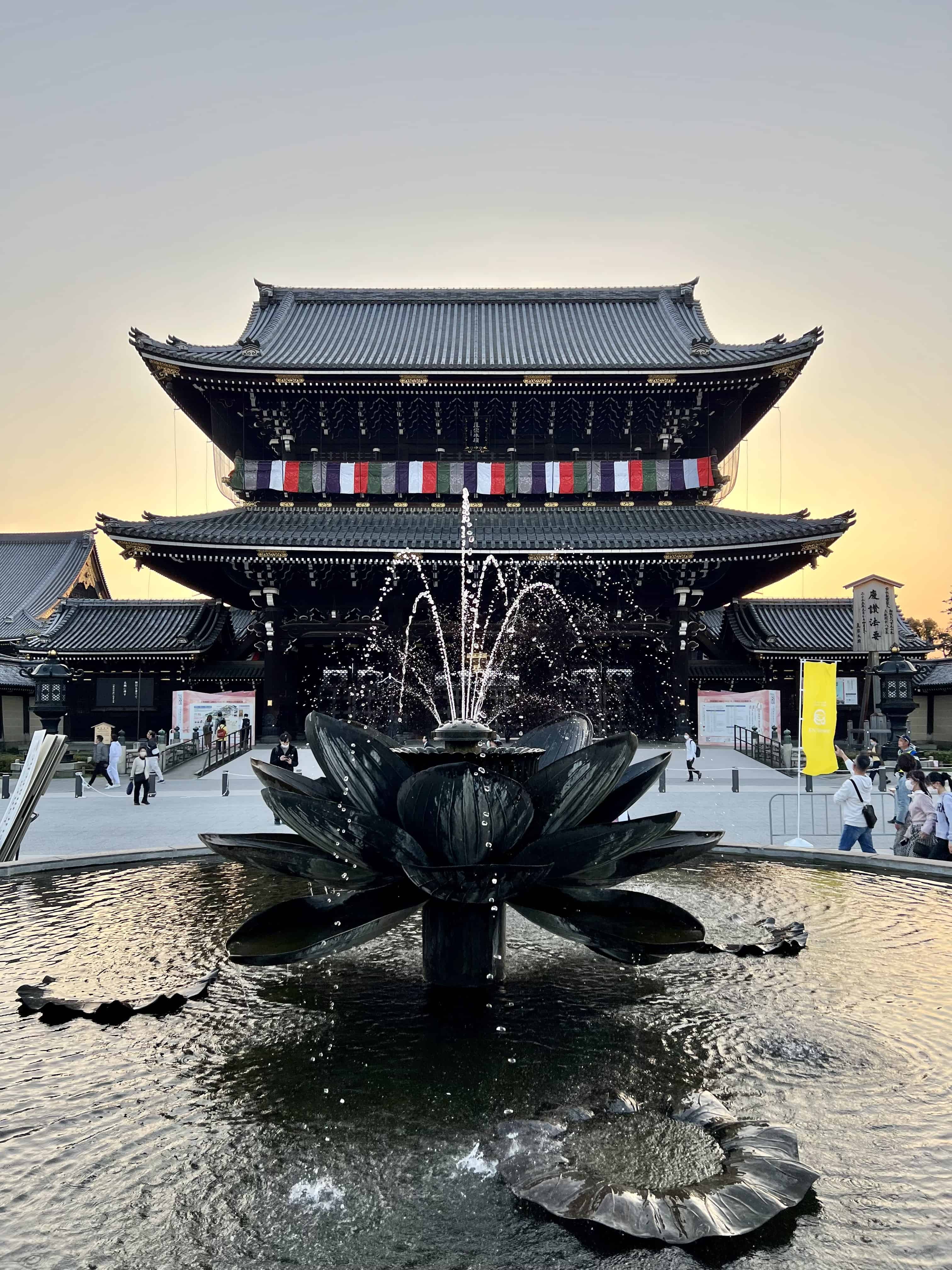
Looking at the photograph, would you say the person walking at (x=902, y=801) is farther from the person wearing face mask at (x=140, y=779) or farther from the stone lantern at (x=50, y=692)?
the stone lantern at (x=50, y=692)

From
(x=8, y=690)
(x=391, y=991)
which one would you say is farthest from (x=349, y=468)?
(x=391, y=991)

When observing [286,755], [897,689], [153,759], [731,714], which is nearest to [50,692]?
[153,759]

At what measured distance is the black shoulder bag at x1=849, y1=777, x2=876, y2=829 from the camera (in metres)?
9.41

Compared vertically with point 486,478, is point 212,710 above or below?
below

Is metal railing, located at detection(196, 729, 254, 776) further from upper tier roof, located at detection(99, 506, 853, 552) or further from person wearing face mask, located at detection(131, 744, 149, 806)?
upper tier roof, located at detection(99, 506, 853, 552)

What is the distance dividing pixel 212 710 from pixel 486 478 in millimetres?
10551

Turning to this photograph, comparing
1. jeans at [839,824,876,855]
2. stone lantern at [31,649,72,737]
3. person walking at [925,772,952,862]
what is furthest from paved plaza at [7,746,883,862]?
person walking at [925,772,952,862]

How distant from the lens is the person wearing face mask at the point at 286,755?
48.0 feet

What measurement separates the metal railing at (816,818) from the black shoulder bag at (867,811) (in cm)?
114

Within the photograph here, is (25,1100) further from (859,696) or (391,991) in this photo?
(859,696)

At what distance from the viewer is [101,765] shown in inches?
765

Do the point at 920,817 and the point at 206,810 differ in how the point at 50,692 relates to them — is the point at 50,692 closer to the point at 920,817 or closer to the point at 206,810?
the point at 206,810

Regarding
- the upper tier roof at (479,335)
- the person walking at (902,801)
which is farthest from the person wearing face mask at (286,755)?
the upper tier roof at (479,335)

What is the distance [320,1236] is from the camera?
108 inches
